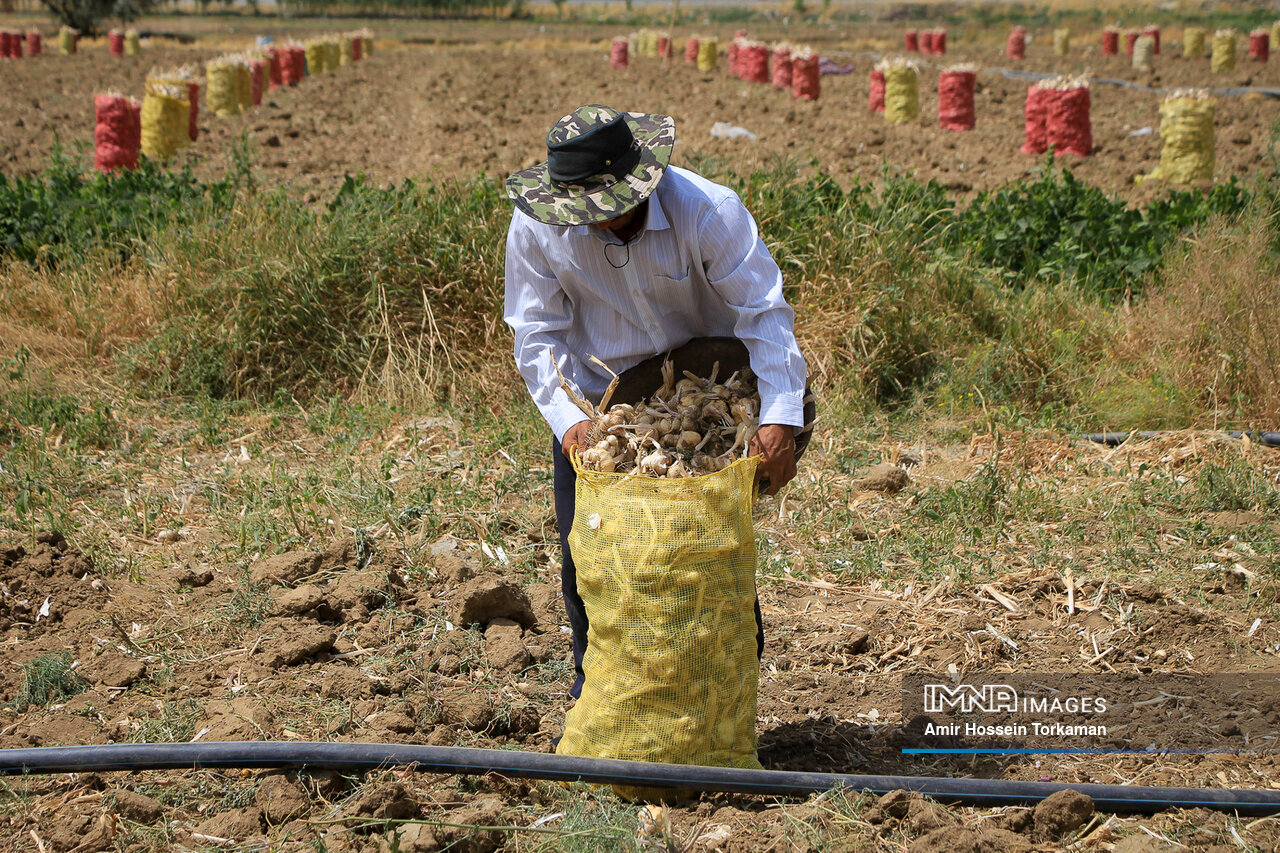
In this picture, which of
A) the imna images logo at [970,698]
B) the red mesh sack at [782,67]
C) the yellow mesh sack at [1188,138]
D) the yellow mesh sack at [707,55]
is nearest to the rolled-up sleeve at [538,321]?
the imna images logo at [970,698]

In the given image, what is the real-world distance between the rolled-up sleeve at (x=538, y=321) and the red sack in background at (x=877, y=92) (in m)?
16.1

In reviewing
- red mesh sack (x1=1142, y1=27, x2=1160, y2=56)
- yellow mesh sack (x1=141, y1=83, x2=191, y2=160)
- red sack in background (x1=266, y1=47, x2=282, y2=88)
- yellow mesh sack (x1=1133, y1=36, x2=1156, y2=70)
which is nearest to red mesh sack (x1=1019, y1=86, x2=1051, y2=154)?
yellow mesh sack (x1=141, y1=83, x2=191, y2=160)

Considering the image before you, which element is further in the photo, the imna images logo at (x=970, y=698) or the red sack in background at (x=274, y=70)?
the red sack in background at (x=274, y=70)

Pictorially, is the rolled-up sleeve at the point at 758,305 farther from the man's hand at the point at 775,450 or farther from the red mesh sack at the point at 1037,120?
the red mesh sack at the point at 1037,120

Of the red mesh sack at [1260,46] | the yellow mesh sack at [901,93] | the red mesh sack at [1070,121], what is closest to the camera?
the red mesh sack at [1070,121]

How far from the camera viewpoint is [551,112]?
17.6 metres

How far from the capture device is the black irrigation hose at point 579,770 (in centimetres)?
259

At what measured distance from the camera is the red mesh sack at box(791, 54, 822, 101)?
1977 cm

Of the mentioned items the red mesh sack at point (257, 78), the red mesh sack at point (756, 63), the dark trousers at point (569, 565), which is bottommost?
the dark trousers at point (569, 565)

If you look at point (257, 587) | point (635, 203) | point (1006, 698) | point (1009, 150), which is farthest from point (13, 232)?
point (1009, 150)

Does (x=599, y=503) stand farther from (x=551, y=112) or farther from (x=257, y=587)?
(x=551, y=112)

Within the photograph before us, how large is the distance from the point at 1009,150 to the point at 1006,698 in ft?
37.1

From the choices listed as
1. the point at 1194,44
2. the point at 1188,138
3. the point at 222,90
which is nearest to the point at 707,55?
the point at 1194,44

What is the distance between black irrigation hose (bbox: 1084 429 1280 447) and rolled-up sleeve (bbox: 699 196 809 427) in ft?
10.1
